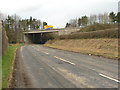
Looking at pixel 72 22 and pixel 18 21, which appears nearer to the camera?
pixel 18 21

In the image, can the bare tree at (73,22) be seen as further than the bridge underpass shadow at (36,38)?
Yes

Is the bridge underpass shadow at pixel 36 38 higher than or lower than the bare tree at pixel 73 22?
lower

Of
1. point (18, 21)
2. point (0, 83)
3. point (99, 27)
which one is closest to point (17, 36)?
point (18, 21)

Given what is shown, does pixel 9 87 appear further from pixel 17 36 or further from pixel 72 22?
pixel 72 22

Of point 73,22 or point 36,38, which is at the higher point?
point 73,22

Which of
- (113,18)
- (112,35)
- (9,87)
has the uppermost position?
(113,18)

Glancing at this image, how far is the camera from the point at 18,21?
288 feet

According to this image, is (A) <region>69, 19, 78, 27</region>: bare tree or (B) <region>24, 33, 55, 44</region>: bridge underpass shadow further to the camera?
(A) <region>69, 19, 78, 27</region>: bare tree

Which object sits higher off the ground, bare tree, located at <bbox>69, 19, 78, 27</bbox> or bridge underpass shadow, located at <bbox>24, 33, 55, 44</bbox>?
bare tree, located at <bbox>69, 19, 78, 27</bbox>

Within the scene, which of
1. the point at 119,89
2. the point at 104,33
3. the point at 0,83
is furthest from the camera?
the point at 104,33

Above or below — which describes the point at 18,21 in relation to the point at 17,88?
above

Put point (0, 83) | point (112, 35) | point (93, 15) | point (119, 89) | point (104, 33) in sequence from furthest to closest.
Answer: point (93, 15), point (104, 33), point (112, 35), point (0, 83), point (119, 89)

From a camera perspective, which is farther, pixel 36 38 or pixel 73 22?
pixel 73 22

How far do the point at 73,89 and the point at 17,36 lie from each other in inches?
3063
